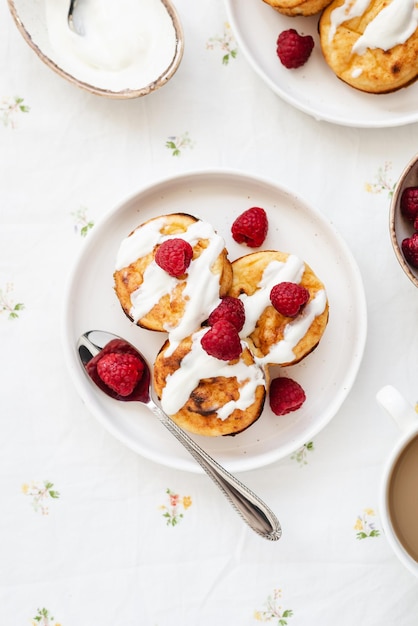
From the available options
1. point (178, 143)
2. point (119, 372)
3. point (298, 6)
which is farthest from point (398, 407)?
point (298, 6)

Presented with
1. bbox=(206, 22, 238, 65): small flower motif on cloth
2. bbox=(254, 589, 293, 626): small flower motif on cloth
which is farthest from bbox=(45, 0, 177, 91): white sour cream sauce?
bbox=(254, 589, 293, 626): small flower motif on cloth

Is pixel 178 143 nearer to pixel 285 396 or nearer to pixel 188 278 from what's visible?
pixel 188 278

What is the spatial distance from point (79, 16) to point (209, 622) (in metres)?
1.60

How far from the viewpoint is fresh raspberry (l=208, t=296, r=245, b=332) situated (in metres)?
1.69

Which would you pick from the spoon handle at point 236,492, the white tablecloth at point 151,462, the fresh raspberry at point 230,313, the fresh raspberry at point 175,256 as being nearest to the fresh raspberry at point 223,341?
the fresh raspberry at point 230,313

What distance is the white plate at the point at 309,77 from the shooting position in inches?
74.4

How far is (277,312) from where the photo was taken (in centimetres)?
175

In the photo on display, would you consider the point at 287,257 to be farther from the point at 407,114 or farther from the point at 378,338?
the point at 407,114

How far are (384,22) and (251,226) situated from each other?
0.59 m

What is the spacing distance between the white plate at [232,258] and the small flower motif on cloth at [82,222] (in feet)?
0.26

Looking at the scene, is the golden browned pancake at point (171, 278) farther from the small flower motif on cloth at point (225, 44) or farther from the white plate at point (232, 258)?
the small flower motif on cloth at point (225, 44)

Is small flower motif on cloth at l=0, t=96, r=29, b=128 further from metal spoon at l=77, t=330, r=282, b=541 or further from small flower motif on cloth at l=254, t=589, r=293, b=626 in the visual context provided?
small flower motif on cloth at l=254, t=589, r=293, b=626

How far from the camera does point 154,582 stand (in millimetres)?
→ 1938

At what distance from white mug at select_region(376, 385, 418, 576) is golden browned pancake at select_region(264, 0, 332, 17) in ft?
3.17
